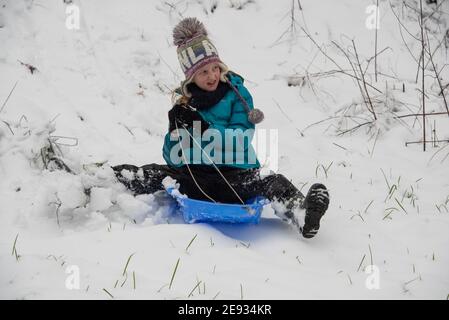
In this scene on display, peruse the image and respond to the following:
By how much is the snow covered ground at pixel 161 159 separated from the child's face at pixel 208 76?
76 cm

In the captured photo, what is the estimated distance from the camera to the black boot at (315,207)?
2.22m

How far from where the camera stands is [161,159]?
3.37 meters

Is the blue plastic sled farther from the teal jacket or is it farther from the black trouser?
the teal jacket

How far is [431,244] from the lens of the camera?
2354 millimetres

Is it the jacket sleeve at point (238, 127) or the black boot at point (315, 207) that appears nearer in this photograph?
the black boot at point (315, 207)

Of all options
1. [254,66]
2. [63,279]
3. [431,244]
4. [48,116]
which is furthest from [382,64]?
[63,279]

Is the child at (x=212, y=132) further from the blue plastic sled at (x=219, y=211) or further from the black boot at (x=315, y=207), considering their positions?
the black boot at (x=315, y=207)

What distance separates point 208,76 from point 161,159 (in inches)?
36.7

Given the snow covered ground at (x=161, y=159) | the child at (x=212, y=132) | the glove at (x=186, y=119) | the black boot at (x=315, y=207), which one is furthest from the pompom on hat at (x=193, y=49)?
the black boot at (x=315, y=207)

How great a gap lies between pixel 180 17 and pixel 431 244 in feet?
11.9

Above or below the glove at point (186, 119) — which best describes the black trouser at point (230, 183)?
below

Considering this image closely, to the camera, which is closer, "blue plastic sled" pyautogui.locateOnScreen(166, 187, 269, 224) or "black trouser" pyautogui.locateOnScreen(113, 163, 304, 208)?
"blue plastic sled" pyautogui.locateOnScreen(166, 187, 269, 224)

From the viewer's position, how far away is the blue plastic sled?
8.00 ft

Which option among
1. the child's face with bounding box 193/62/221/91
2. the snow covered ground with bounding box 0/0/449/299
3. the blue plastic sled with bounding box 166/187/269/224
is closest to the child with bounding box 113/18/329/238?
the child's face with bounding box 193/62/221/91
